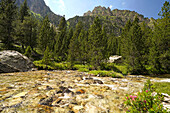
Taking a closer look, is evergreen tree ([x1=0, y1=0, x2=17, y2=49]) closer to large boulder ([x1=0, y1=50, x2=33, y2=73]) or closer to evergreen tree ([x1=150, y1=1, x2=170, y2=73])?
large boulder ([x1=0, y1=50, x2=33, y2=73])

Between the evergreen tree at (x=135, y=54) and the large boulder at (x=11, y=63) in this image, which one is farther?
the evergreen tree at (x=135, y=54)

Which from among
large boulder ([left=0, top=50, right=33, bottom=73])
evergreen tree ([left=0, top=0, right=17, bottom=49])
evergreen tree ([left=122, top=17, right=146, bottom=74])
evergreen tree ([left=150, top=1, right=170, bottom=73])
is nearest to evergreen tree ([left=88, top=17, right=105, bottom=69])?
evergreen tree ([left=122, top=17, right=146, bottom=74])

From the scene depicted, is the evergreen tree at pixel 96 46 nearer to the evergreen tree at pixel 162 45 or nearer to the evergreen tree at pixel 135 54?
the evergreen tree at pixel 135 54

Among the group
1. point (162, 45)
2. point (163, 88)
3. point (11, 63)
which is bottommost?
point (163, 88)

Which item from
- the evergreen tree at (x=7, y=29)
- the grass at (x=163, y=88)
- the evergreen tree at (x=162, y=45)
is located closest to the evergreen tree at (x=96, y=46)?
the evergreen tree at (x=162, y=45)

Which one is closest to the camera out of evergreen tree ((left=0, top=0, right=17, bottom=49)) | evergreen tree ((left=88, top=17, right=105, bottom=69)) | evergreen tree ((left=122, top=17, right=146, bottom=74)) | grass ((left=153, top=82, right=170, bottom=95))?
grass ((left=153, top=82, right=170, bottom=95))

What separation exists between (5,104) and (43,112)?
1903 millimetres

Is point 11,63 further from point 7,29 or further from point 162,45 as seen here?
point 162,45

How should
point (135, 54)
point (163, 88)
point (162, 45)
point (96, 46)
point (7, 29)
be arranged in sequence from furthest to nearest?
point (7, 29)
point (96, 46)
point (135, 54)
point (162, 45)
point (163, 88)

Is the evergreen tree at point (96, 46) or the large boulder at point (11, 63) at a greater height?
the evergreen tree at point (96, 46)

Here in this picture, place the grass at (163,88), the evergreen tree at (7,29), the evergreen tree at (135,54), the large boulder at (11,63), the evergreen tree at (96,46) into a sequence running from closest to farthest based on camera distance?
the grass at (163,88) < the large boulder at (11,63) < the evergreen tree at (135,54) < the evergreen tree at (96,46) < the evergreen tree at (7,29)

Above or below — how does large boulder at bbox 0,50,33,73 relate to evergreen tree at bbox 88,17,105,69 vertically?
below

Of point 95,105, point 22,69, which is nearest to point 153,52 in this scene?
point 95,105

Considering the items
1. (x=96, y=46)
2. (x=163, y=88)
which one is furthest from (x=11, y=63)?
(x=163, y=88)
